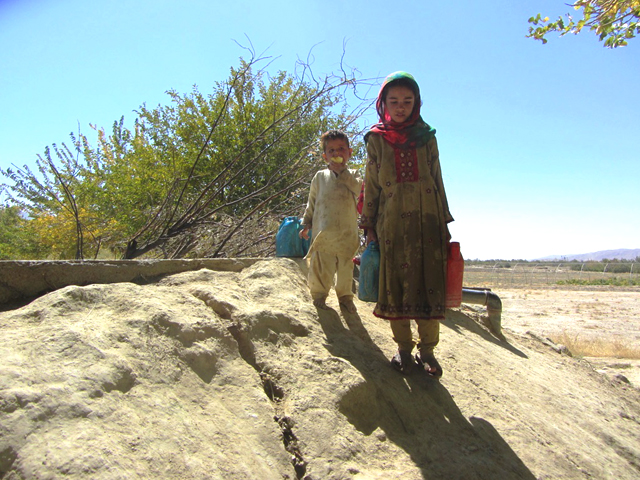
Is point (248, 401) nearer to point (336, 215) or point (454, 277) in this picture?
point (454, 277)

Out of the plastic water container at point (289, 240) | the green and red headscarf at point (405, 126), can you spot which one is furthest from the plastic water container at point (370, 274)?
the plastic water container at point (289, 240)

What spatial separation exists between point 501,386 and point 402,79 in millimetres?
2078

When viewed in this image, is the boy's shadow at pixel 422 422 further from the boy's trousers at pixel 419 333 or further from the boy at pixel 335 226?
the boy at pixel 335 226

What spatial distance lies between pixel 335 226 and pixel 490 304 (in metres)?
2.80

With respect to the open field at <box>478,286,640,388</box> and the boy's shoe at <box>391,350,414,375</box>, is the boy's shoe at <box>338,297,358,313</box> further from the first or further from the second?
the open field at <box>478,286,640,388</box>

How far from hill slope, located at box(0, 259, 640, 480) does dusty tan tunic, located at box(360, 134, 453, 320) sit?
0.42m

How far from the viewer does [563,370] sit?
14.7ft

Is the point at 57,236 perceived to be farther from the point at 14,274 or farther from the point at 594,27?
the point at 594,27

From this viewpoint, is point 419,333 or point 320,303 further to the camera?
point 320,303

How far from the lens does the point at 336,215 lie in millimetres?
3262

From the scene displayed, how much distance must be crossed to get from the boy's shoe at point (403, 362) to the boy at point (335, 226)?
23.6 inches

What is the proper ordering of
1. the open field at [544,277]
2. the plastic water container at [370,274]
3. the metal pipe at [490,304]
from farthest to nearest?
the open field at [544,277] < the metal pipe at [490,304] < the plastic water container at [370,274]

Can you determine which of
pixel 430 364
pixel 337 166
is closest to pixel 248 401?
pixel 430 364

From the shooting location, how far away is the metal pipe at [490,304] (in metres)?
5.20
